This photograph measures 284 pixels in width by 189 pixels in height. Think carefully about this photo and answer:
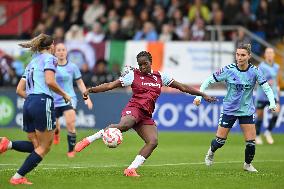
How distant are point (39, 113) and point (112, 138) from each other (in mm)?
1753

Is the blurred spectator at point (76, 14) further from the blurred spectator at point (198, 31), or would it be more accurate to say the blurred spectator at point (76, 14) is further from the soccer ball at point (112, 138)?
the soccer ball at point (112, 138)

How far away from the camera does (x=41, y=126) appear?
13070 millimetres

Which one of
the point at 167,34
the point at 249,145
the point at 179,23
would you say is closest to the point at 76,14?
the point at 167,34

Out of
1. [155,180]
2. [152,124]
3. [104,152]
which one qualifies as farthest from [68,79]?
[155,180]

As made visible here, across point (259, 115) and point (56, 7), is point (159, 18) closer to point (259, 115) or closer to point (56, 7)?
point (56, 7)

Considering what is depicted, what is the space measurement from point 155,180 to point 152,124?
1505 mm

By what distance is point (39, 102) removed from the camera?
13.2m

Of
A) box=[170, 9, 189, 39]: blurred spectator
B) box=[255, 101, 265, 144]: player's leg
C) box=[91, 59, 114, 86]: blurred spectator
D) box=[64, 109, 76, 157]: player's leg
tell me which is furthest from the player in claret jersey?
box=[170, 9, 189, 39]: blurred spectator

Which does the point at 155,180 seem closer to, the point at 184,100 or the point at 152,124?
the point at 152,124

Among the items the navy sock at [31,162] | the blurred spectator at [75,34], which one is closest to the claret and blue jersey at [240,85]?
the navy sock at [31,162]

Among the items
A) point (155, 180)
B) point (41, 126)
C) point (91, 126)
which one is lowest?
point (91, 126)

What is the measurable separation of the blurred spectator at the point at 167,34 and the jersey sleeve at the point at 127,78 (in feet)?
45.5

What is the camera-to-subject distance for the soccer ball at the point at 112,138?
14.4 meters

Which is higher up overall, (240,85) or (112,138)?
(240,85)
